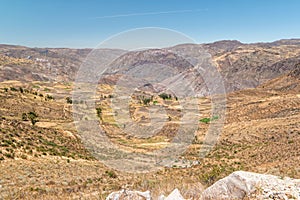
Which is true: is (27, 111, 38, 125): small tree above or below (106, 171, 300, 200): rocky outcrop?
below

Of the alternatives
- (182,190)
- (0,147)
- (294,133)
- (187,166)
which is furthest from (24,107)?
(182,190)

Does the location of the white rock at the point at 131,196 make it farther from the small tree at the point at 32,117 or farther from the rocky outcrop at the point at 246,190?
the small tree at the point at 32,117

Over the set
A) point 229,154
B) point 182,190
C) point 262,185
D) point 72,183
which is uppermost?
point 262,185

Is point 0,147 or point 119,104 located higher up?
point 119,104

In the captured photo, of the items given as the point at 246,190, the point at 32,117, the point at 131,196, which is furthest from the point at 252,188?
the point at 32,117

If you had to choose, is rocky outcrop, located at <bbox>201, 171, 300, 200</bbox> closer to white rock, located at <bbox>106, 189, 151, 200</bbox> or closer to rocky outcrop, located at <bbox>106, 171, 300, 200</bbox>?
rocky outcrop, located at <bbox>106, 171, 300, 200</bbox>

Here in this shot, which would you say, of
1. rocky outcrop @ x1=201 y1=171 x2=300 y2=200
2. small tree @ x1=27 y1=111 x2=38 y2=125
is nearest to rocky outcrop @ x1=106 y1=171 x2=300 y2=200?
rocky outcrop @ x1=201 y1=171 x2=300 y2=200

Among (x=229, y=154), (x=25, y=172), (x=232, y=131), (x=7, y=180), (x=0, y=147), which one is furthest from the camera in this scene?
(x=232, y=131)

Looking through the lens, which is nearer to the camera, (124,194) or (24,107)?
(124,194)

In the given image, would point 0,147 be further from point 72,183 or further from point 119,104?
point 119,104
